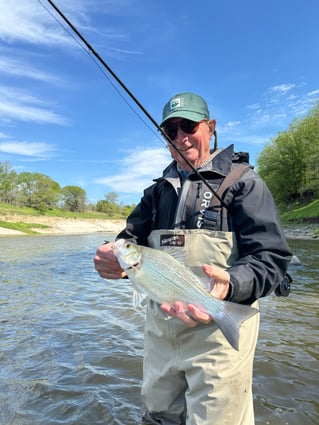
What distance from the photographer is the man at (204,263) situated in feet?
7.82

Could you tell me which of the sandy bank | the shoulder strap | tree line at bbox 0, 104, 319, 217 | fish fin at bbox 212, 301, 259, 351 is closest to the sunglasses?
the shoulder strap

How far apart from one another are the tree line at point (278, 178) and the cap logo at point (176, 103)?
145 ft

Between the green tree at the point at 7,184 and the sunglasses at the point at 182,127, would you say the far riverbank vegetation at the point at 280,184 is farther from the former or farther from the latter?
the sunglasses at the point at 182,127

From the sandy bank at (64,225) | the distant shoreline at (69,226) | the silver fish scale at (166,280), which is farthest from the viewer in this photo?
the sandy bank at (64,225)

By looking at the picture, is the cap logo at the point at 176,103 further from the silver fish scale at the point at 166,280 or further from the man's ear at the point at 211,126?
the silver fish scale at the point at 166,280

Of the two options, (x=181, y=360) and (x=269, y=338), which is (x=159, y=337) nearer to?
(x=181, y=360)

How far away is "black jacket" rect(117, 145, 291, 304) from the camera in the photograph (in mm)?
2342

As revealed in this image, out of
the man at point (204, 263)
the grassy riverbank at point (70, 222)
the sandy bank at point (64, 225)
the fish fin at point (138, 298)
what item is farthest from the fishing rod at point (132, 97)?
the sandy bank at point (64, 225)

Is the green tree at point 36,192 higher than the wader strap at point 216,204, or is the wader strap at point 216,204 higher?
the green tree at point 36,192

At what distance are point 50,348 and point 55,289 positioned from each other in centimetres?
559

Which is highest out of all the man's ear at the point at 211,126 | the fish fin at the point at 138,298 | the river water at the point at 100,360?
the man's ear at the point at 211,126

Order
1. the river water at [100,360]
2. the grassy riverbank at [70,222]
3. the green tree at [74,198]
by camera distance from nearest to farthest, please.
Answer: the river water at [100,360]
the grassy riverbank at [70,222]
the green tree at [74,198]

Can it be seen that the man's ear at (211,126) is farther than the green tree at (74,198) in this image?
No

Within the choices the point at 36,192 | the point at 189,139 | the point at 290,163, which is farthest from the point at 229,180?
the point at 36,192
